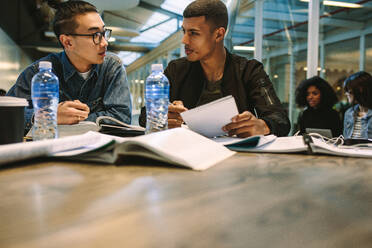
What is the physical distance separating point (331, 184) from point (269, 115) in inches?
41.1

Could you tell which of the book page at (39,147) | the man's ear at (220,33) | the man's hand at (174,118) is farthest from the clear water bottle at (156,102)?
the man's ear at (220,33)

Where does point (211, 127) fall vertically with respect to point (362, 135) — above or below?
above

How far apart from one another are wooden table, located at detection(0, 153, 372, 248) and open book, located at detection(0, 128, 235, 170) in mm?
26

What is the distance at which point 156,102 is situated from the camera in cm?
128

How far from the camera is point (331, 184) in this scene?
1.65ft

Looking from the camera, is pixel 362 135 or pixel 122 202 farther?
pixel 362 135

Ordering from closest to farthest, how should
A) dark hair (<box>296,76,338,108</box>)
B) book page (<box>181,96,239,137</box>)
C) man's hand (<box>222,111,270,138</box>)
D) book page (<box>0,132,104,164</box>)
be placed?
book page (<box>0,132,104,164</box>), book page (<box>181,96,239,137</box>), man's hand (<box>222,111,270,138</box>), dark hair (<box>296,76,338,108</box>)

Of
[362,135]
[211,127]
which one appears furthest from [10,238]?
[362,135]

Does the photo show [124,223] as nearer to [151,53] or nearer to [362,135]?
[362,135]

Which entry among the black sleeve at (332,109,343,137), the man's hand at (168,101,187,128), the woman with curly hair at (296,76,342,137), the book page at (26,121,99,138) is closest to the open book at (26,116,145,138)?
the book page at (26,121,99,138)

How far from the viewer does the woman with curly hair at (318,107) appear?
12.0ft

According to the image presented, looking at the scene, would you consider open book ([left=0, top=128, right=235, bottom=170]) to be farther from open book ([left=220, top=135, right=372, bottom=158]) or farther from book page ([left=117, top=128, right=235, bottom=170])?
open book ([left=220, top=135, right=372, bottom=158])

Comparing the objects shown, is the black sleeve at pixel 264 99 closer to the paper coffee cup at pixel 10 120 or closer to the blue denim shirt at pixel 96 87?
the blue denim shirt at pixel 96 87

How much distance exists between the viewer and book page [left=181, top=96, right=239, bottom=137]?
953 mm
